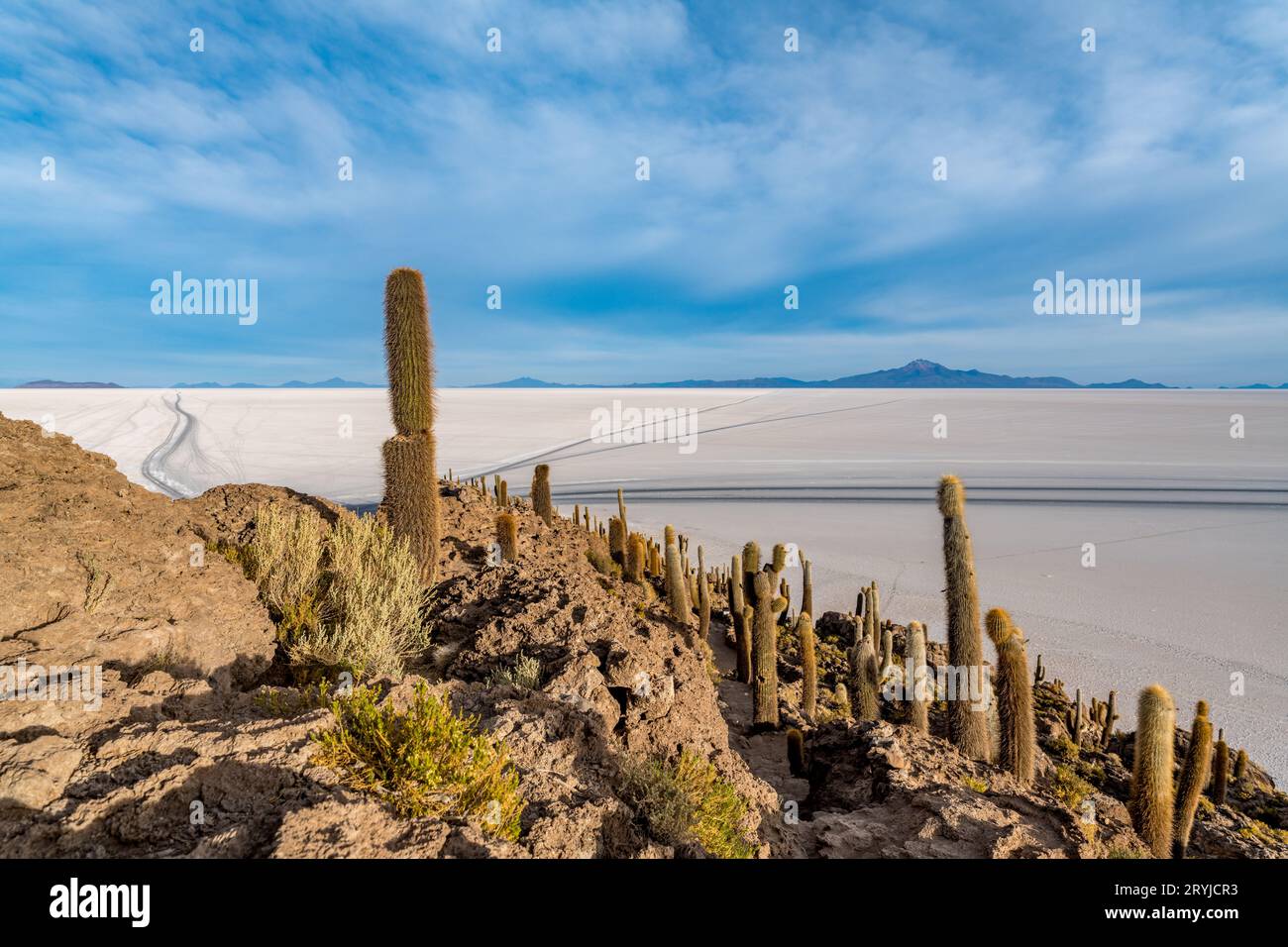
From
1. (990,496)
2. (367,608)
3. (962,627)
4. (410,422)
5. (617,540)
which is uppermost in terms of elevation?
(410,422)

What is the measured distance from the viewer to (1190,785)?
5.53 m

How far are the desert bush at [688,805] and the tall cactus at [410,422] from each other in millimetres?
5146

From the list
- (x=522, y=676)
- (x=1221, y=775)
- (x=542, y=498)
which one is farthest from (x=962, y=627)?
(x=542, y=498)

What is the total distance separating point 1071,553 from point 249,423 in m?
57.9

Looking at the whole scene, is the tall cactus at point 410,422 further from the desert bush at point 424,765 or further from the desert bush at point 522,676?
the desert bush at point 424,765

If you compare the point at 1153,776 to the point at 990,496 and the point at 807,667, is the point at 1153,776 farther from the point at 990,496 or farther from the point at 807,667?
the point at 990,496

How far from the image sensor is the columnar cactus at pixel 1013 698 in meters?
6.10

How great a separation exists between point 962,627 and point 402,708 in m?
5.89
